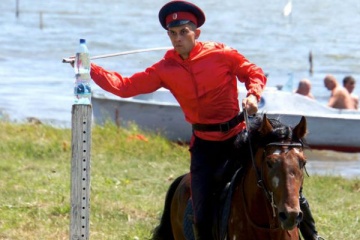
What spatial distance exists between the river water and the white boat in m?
0.28

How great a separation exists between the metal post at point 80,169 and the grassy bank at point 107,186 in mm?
2470

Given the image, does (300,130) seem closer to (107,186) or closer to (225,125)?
(225,125)

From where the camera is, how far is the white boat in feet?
53.0

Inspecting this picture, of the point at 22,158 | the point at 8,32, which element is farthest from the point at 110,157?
the point at 8,32

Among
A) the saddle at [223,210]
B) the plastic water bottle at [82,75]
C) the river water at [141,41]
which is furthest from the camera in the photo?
the river water at [141,41]

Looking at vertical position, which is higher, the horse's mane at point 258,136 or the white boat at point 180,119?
the horse's mane at point 258,136

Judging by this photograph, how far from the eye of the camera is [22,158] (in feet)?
38.1

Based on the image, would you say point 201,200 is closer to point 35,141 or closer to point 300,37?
point 35,141

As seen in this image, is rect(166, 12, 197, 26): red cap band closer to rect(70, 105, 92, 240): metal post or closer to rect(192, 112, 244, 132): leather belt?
rect(192, 112, 244, 132): leather belt

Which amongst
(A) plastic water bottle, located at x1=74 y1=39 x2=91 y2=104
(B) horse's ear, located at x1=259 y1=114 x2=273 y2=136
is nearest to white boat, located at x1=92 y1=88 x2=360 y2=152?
(A) plastic water bottle, located at x1=74 y1=39 x2=91 y2=104

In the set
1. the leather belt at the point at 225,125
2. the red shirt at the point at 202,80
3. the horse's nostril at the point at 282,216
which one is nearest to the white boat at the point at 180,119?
the red shirt at the point at 202,80

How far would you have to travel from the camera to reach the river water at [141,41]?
22.1 m

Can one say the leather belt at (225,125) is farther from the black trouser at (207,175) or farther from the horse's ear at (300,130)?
the horse's ear at (300,130)

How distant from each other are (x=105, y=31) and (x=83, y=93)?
36124 millimetres
